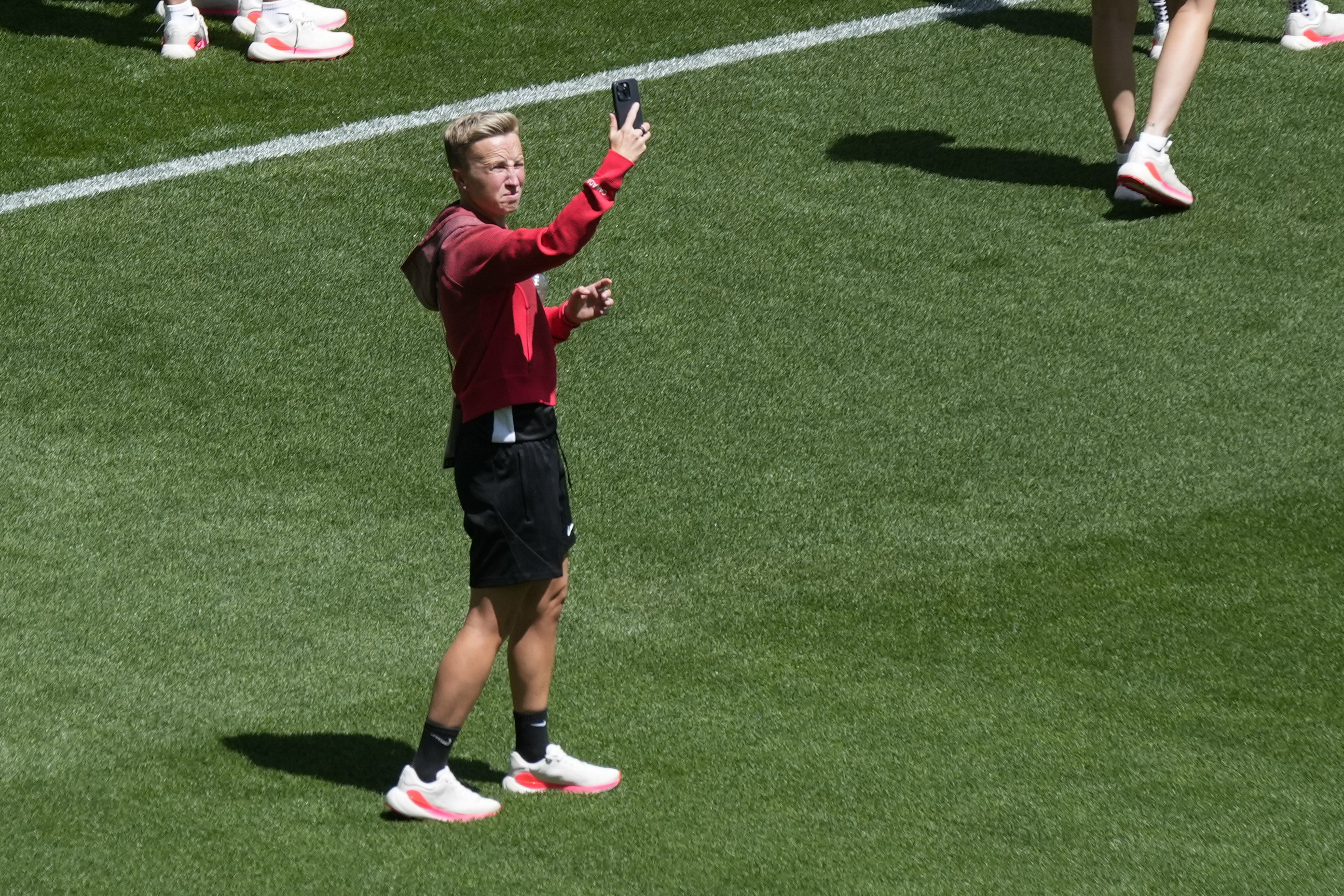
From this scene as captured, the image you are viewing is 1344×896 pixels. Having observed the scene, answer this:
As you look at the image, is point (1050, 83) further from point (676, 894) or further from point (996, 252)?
point (676, 894)

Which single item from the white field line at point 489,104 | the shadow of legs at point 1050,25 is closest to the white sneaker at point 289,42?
the white field line at point 489,104

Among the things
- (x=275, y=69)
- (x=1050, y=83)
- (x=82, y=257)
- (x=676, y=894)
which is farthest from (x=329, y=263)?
(x=676, y=894)

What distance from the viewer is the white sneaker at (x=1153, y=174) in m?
7.52

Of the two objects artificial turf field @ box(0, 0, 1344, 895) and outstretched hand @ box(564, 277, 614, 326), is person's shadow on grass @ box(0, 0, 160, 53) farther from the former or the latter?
outstretched hand @ box(564, 277, 614, 326)

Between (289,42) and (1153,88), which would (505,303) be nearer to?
(1153,88)

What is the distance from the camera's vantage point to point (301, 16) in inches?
380

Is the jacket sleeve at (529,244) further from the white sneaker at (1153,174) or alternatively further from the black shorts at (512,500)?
the white sneaker at (1153,174)

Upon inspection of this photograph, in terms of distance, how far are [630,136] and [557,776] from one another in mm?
1563

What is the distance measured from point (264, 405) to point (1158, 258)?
3.63 metres

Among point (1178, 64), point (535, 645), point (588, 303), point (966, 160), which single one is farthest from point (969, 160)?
point (535, 645)

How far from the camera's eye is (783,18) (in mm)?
10039

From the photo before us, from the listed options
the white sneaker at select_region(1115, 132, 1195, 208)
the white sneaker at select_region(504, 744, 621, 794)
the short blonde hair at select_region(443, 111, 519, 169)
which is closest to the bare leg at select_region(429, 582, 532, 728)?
the white sneaker at select_region(504, 744, 621, 794)

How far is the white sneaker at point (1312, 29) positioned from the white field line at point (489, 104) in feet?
4.84

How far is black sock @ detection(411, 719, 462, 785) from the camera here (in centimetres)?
423
